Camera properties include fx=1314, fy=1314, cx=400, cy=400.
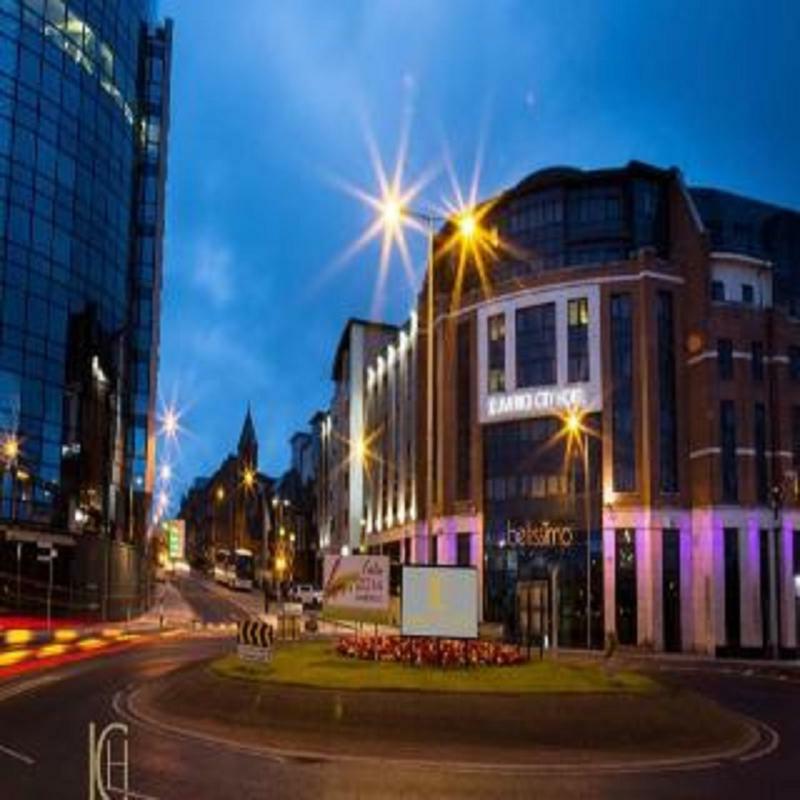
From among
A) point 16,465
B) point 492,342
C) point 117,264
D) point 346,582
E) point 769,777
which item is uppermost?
point 117,264

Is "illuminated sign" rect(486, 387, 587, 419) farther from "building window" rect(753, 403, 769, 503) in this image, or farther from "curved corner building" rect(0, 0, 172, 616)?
"curved corner building" rect(0, 0, 172, 616)

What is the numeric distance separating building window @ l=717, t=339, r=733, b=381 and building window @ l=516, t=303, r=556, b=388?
963 centimetres

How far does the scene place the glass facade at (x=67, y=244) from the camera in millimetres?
69438

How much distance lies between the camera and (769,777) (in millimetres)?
20172

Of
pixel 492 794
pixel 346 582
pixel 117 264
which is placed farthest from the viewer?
pixel 117 264

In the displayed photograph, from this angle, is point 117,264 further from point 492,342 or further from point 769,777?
point 769,777

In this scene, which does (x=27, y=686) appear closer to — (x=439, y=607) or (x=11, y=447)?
(x=439, y=607)

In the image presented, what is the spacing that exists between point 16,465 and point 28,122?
61.9ft

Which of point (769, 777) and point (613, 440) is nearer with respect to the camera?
point (769, 777)

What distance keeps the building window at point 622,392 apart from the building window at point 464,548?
1113 centimetres

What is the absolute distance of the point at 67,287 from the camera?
74375 millimetres

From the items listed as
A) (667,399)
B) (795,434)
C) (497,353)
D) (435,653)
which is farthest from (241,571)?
(435,653)

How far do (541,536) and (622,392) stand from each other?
9440 millimetres

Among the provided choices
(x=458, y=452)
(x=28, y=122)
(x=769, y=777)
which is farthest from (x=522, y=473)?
(x=769, y=777)
